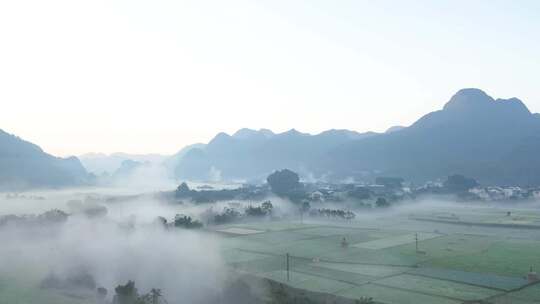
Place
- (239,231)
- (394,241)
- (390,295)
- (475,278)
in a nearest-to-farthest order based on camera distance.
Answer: (390,295) < (475,278) < (394,241) < (239,231)

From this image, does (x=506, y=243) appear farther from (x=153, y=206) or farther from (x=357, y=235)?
(x=153, y=206)

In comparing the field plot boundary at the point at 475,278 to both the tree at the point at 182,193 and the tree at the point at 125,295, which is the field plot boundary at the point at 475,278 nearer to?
the tree at the point at 125,295

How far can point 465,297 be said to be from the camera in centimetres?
5366

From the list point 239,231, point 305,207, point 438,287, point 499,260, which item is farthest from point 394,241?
point 305,207

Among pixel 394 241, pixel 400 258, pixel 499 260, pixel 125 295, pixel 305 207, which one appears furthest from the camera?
pixel 305 207

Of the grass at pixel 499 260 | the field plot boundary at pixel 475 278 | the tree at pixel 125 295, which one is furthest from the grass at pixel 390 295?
the tree at pixel 125 295

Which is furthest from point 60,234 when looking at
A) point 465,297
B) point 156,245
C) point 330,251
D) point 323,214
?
point 465,297

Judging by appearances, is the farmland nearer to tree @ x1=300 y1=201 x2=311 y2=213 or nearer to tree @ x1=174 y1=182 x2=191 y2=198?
tree @ x1=300 y1=201 x2=311 y2=213

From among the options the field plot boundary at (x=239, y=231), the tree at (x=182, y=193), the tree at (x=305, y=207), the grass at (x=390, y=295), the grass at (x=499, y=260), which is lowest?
the grass at (x=390, y=295)

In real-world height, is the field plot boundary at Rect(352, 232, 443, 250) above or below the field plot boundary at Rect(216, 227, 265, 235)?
below

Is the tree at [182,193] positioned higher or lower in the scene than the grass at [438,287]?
higher

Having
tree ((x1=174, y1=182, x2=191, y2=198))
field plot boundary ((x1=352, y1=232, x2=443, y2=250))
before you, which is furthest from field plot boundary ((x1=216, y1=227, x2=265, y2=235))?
tree ((x1=174, y1=182, x2=191, y2=198))

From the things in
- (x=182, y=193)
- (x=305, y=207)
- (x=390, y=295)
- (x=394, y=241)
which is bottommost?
(x=390, y=295)

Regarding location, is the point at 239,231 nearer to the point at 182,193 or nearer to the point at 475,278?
the point at 475,278
